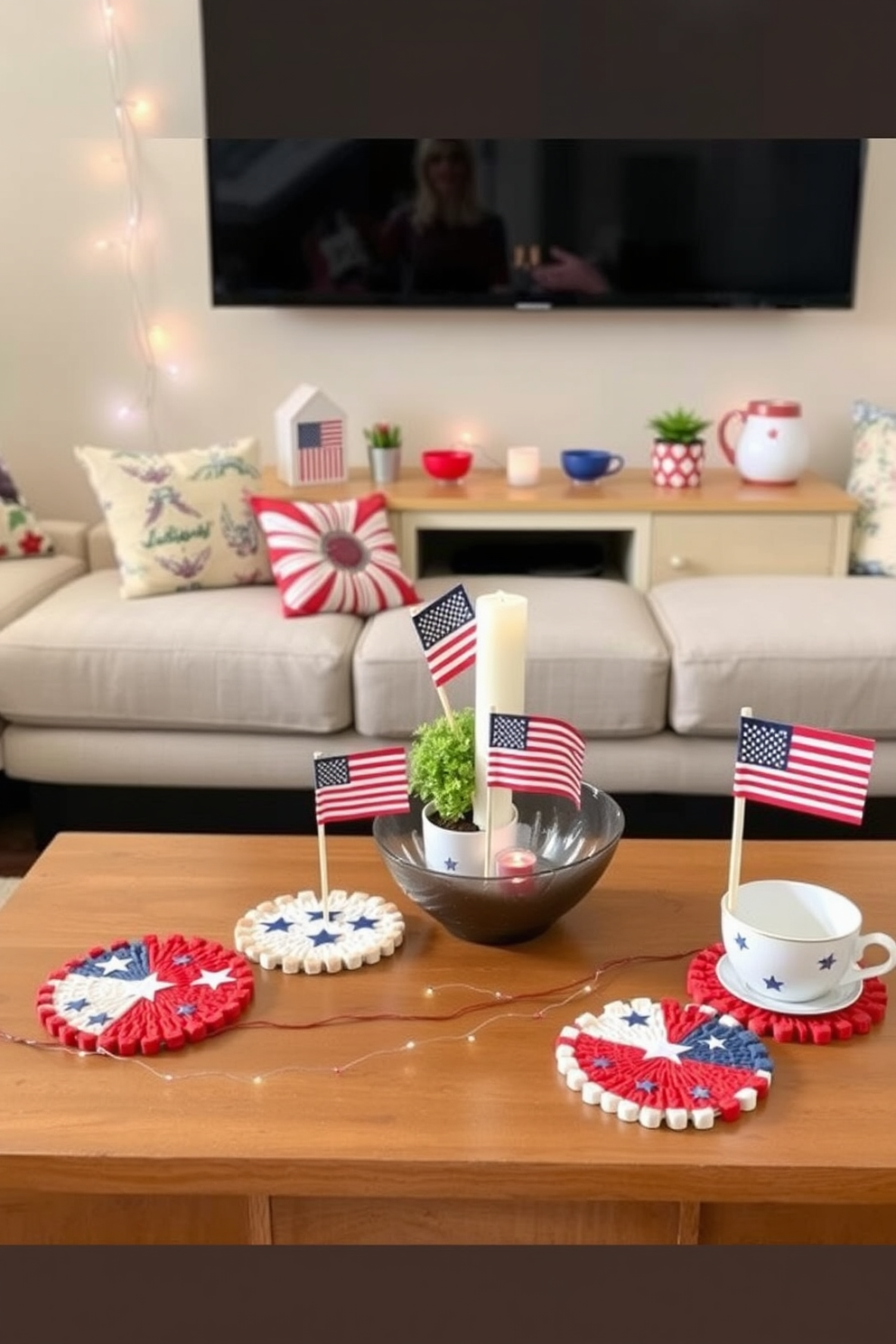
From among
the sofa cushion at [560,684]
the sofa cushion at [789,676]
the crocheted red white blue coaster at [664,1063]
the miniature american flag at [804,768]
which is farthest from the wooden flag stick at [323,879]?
the sofa cushion at [789,676]

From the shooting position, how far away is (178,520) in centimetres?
249

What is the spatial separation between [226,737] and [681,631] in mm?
812

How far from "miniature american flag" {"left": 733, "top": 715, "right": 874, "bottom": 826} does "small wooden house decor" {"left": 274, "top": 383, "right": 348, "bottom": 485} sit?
192cm

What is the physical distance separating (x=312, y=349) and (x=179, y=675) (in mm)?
1258

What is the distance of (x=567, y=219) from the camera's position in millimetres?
2963

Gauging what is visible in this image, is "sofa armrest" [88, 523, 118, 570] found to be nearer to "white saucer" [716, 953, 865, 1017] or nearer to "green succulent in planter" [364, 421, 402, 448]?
"green succulent in planter" [364, 421, 402, 448]

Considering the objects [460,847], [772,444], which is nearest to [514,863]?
[460,847]

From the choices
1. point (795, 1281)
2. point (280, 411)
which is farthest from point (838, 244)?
point (795, 1281)

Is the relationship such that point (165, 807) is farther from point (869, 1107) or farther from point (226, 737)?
point (869, 1107)

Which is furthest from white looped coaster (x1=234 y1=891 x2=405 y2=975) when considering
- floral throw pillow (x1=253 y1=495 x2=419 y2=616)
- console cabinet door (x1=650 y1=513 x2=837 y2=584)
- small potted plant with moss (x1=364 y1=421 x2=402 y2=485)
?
small potted plant with moss (x1=364 y1=421 x2=402 y2=485)

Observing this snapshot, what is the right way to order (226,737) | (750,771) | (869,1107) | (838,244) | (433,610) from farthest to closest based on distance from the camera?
(838,244)
(226,737)
(433,610)
(750,771)
(869,1107)

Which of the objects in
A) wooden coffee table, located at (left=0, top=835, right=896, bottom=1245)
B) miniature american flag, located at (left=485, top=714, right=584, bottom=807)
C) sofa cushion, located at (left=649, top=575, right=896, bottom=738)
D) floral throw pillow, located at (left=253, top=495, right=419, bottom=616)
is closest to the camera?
wooden coffee table, located at (left=0, top=835, right=896, bottom=1245)

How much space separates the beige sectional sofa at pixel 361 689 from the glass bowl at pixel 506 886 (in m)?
0.83

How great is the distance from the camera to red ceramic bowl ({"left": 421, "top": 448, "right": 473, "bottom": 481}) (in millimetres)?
2867
